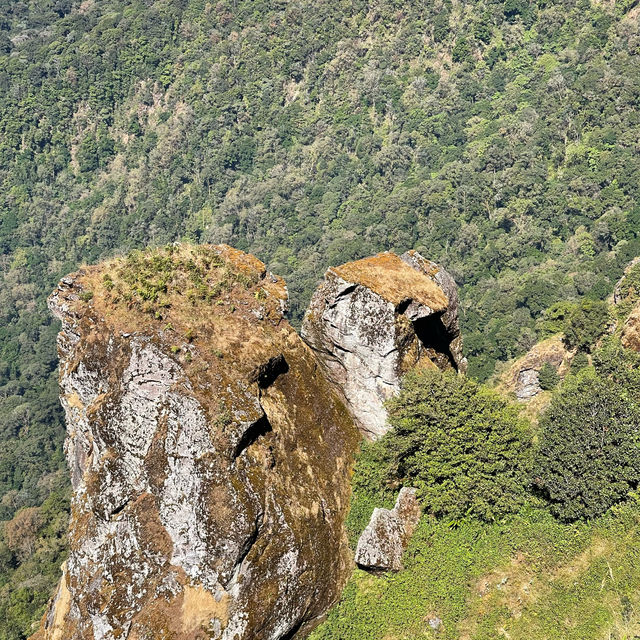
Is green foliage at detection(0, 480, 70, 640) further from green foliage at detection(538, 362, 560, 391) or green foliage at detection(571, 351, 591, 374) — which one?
green foliage at detection(571, 351, 591, 374)

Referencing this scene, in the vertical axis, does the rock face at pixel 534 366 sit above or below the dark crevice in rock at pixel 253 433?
below

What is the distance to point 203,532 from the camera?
591 inches

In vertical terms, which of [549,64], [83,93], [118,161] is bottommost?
[118,161]

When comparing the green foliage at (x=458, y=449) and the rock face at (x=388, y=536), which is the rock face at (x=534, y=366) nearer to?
the green foliage at (x=458, y=449)

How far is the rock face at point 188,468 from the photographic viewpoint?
15016mm

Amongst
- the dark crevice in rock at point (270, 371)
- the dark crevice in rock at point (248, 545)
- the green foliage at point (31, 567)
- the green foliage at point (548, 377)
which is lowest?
the green foliage at point (31, 567)

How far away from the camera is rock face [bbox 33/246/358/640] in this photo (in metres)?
15.0

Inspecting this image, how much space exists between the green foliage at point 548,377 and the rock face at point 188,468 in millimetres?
25719

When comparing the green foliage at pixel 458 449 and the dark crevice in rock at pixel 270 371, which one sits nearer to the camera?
the green foliage at pixel 458 449

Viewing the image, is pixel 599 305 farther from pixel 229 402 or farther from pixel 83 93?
pixel 83 93

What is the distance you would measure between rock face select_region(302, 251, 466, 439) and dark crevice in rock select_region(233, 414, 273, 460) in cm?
421

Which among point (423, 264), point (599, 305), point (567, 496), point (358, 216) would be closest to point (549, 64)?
point (358, 216)

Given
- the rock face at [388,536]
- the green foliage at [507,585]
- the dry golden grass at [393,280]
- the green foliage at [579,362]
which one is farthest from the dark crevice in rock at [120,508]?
the green foliage at [579,362]

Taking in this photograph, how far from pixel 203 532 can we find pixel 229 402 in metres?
3.26
